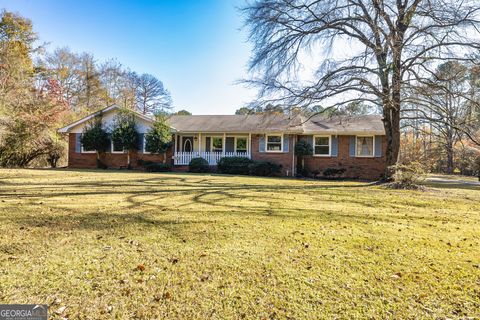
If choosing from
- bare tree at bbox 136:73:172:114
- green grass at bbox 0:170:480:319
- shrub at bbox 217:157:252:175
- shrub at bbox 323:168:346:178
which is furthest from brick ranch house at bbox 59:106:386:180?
bare tree at bbox 136:73:172:114

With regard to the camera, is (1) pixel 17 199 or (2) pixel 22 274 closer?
→ (2) pixel 22 274

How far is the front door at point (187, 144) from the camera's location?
69.6ft

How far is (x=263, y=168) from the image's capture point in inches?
678

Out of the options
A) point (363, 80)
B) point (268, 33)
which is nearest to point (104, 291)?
point (363, 80)

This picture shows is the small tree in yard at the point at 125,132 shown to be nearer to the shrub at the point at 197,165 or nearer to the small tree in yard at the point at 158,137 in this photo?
the small tree in yard at the point at 158,137

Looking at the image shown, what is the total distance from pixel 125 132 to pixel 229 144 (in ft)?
24.3

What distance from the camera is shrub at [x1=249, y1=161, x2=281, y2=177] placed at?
56.3 ft

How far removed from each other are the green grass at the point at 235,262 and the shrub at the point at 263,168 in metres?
11.1

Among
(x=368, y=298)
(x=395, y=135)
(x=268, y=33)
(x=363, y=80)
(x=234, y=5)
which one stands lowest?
(x=368, y=298)

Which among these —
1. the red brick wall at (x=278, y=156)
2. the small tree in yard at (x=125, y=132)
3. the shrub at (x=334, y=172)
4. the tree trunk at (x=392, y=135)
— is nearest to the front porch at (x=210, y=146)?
the red brick wall at (x=278, y=156)

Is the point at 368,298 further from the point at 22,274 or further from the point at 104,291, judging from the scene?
the point at 22,274

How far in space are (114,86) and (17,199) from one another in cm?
3224

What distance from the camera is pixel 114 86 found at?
34844 mm

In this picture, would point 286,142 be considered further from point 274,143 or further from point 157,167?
point 157,167
